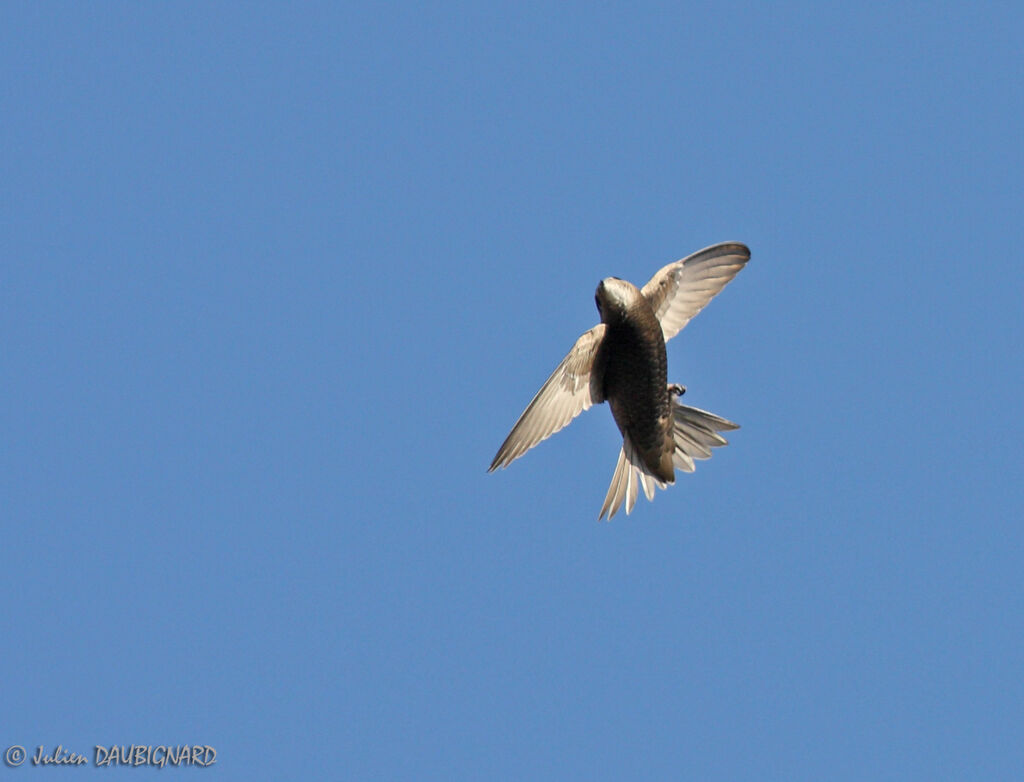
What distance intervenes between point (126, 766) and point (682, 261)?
6.48m

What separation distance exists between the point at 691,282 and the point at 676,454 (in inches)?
59.9

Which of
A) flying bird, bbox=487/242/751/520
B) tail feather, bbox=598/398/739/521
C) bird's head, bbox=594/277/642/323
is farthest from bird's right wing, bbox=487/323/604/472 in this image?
tail feather, bbox=598/398/739/521

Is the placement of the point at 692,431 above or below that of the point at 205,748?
above

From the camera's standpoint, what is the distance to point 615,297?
1262cm

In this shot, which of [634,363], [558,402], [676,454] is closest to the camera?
[558,402]

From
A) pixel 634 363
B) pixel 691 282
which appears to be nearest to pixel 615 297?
pixel 634 363

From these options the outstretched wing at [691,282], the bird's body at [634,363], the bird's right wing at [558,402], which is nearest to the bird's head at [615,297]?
the bird's body at [634,363]

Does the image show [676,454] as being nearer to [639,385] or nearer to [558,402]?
[639,385]

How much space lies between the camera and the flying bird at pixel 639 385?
41.0 ft

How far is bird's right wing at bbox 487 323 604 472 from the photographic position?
1212 cm

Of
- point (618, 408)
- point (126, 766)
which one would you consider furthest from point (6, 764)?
point (618, 408)

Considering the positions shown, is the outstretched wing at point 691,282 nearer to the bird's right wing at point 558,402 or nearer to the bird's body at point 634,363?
the bird's body at point 634,363

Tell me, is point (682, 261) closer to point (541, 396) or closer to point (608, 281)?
point (608, 281)

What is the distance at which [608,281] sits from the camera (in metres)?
12.8
